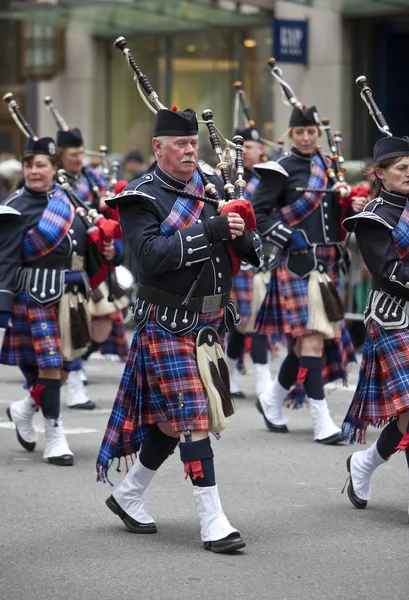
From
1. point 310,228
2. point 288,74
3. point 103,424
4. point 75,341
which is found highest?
point 288,74

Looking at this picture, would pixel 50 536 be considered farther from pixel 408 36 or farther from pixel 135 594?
pixel 408 36

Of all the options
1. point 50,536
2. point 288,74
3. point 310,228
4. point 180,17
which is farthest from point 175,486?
point 180,17

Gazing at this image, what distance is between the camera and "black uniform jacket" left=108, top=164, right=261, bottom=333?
17.1ft

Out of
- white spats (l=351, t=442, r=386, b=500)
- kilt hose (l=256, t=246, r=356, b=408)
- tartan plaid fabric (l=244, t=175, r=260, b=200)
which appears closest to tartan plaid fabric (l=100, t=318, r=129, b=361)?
tartan plaid fabric (l=244, t=175, r=260, b=200)

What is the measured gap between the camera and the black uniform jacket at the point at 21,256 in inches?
274

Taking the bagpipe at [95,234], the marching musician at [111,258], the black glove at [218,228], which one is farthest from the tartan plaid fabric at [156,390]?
the marching musician at [111,258]

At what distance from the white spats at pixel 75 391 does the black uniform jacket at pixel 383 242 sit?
13.3 ft

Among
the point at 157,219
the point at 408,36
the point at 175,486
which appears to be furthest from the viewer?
the point at 408,36

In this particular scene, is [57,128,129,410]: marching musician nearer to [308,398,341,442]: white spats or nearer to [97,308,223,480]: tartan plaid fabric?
[308,398,341,442]: white spats

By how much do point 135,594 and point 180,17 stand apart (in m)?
15.7

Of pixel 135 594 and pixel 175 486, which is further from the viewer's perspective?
pixel 175 486

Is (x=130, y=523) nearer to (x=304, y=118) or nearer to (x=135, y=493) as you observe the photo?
(x=135, y=493)

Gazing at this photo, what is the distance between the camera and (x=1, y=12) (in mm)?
21922

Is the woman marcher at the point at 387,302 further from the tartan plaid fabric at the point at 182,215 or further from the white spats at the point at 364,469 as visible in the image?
the tartan plaid fabric at the point at 182,215
